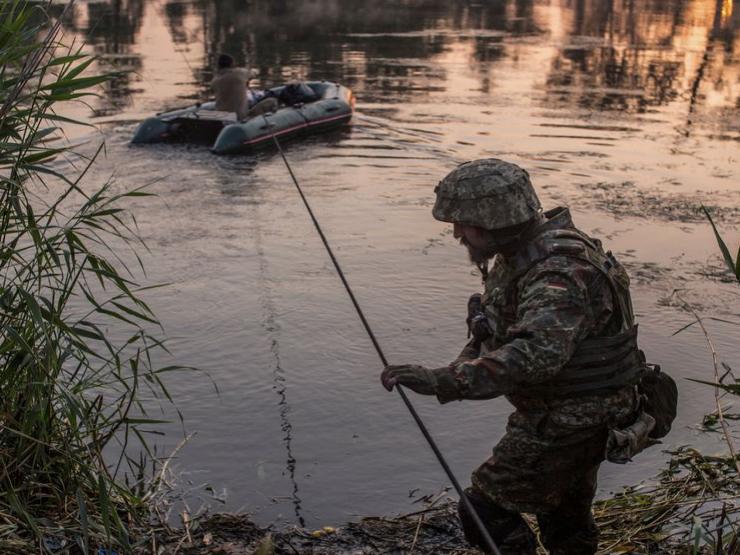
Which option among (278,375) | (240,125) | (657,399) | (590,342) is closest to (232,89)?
(240,125)

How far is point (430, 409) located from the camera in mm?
7465

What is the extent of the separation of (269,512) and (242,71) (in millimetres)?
11266

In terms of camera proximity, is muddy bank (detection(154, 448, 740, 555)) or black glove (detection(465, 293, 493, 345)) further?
muddy bank (detection(154, 448, 740, 555))

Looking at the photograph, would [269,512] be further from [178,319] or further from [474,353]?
[178,319]

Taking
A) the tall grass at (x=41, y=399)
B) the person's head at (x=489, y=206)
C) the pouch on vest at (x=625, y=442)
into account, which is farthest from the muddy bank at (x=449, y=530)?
the person's head at (x=489, y=206)

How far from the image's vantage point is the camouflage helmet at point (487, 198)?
3.90 m

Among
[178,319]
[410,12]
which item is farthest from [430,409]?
[410,12]

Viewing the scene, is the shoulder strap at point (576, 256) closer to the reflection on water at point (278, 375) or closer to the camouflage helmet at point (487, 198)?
the camouflage helmet at point (487, 198)

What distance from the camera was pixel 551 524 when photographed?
4.29 meters

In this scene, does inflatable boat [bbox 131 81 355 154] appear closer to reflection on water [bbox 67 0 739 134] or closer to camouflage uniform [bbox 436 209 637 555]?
reflection on water [bbox 67 0 739 134]

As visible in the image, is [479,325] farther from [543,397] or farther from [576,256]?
[576,256]

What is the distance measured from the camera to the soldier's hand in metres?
3.61

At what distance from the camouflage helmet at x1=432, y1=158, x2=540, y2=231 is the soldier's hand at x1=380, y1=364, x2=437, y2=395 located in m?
0.62

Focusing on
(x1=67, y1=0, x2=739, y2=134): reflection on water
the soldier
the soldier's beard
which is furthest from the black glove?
(x1=67, y1=0, x2=739, y2=134): reflection on water
